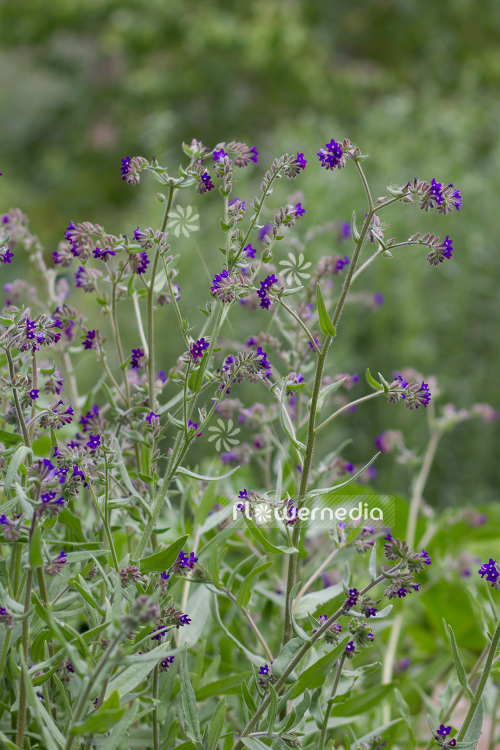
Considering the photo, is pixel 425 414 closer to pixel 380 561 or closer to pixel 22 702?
pixel 380 561

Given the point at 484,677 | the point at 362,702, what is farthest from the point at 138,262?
the point at 362,702

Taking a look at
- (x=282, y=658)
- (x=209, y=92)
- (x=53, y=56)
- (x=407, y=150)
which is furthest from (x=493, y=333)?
(x=53, y=56)

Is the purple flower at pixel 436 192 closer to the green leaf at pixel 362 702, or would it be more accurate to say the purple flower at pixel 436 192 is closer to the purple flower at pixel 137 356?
the purple flower at pixel 137 356

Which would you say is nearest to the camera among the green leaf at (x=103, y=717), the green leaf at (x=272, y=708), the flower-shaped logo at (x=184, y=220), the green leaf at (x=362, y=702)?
the green leaf at (x=103, y=717)

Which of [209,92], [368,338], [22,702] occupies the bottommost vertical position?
[22,702]

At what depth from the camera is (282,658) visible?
25.6 inches

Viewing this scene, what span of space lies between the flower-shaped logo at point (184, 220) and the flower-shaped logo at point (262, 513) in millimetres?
274

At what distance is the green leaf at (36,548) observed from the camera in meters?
0.54

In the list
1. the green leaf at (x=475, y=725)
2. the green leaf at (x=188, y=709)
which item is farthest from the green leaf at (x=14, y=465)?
the green leaf at (x=475, y=725)

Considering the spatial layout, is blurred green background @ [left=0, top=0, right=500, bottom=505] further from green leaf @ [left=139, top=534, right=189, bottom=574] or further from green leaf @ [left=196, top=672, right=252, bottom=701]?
green leaf @ [left=139, top=534, right=189, bottom=574]

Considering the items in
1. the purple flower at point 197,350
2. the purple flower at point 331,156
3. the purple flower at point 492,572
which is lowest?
the purple flower at point 492,572

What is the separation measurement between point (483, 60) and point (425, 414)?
4.49 meters

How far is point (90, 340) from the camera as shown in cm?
76

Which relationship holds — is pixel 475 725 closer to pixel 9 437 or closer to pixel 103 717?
pixel 103 717
